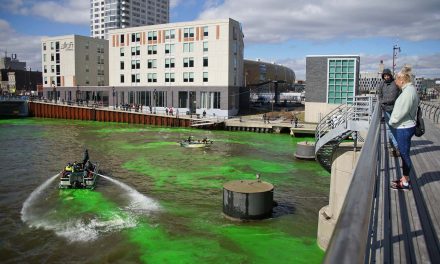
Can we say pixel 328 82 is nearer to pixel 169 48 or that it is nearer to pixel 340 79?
pixel 340 79

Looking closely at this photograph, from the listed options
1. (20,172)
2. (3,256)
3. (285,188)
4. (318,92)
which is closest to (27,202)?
(3,256)

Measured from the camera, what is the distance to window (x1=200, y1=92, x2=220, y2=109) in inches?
2808

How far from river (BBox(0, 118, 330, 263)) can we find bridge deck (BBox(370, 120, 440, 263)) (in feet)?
27.1

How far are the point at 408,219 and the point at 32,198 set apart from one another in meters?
23.0

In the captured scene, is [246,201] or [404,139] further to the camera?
[246,201]

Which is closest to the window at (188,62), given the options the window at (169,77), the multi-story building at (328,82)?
the window at (169,77)

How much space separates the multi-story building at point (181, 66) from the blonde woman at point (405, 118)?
62126 millimetres

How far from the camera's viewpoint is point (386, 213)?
5957 mm

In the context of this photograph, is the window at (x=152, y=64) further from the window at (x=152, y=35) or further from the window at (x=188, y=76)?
the window at (x=188, y=76)

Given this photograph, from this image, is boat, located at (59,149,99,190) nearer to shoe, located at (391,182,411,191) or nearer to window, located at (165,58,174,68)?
shoe, located at (391,182,411,191)

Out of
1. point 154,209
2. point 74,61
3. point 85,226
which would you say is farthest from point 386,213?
point 74,61

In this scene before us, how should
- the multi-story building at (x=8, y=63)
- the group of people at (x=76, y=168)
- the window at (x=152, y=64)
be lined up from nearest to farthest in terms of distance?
the group of people at (x=76, y=168), the window at (x=152, y=64), the multi-story building at (x=8, y=63)

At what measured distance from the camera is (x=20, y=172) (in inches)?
1212

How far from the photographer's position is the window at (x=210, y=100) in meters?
71.3
